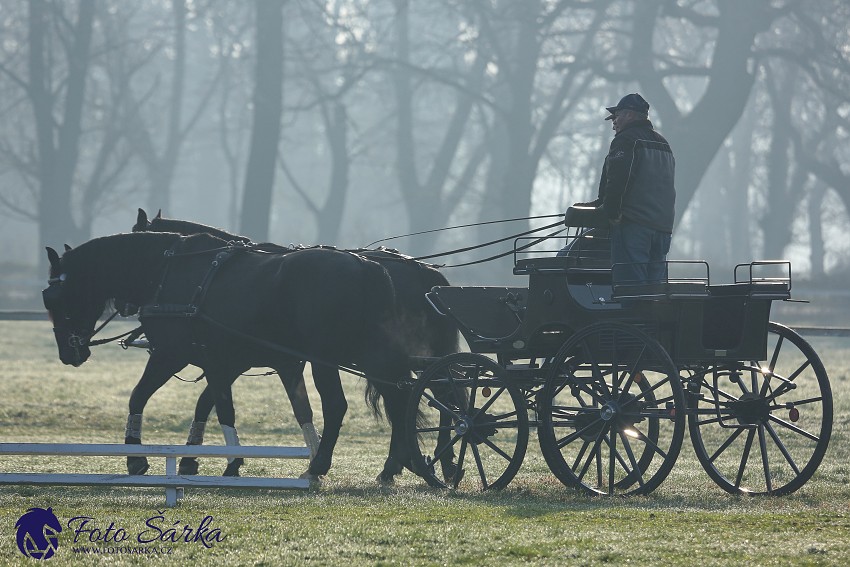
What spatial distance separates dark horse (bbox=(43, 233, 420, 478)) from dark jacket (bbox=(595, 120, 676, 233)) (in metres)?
2.21

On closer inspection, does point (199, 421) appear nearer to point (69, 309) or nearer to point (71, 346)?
point (71, 346)

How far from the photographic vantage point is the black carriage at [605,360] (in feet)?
29.6

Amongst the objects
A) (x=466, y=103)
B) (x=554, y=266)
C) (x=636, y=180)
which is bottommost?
(x=554, y=266)

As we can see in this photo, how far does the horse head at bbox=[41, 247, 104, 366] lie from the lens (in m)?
11.5

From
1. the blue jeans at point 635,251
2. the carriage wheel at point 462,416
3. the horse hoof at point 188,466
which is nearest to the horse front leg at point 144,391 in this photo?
the horse hoof at point 188,466

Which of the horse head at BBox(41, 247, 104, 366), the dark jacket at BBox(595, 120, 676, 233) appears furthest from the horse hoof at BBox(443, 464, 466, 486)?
the horse head at BBox(41, 247, 104, 366)

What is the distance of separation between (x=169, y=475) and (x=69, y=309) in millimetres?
3357

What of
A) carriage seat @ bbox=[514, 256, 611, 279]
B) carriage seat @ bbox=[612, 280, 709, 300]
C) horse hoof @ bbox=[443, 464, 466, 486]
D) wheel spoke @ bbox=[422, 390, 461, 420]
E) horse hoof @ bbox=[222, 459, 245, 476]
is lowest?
horse hoof @ bbox=[222, 459, 245, 476]

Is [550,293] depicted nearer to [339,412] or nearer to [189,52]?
[339,412]

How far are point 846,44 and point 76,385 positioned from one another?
23128mm

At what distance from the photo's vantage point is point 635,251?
9352 millimetres

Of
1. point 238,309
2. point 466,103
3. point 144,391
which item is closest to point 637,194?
point 238,309

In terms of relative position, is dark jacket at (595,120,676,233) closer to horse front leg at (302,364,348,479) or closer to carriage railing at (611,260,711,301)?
carriage railing at (611,260,711,301)

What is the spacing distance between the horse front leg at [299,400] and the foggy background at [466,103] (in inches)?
708
